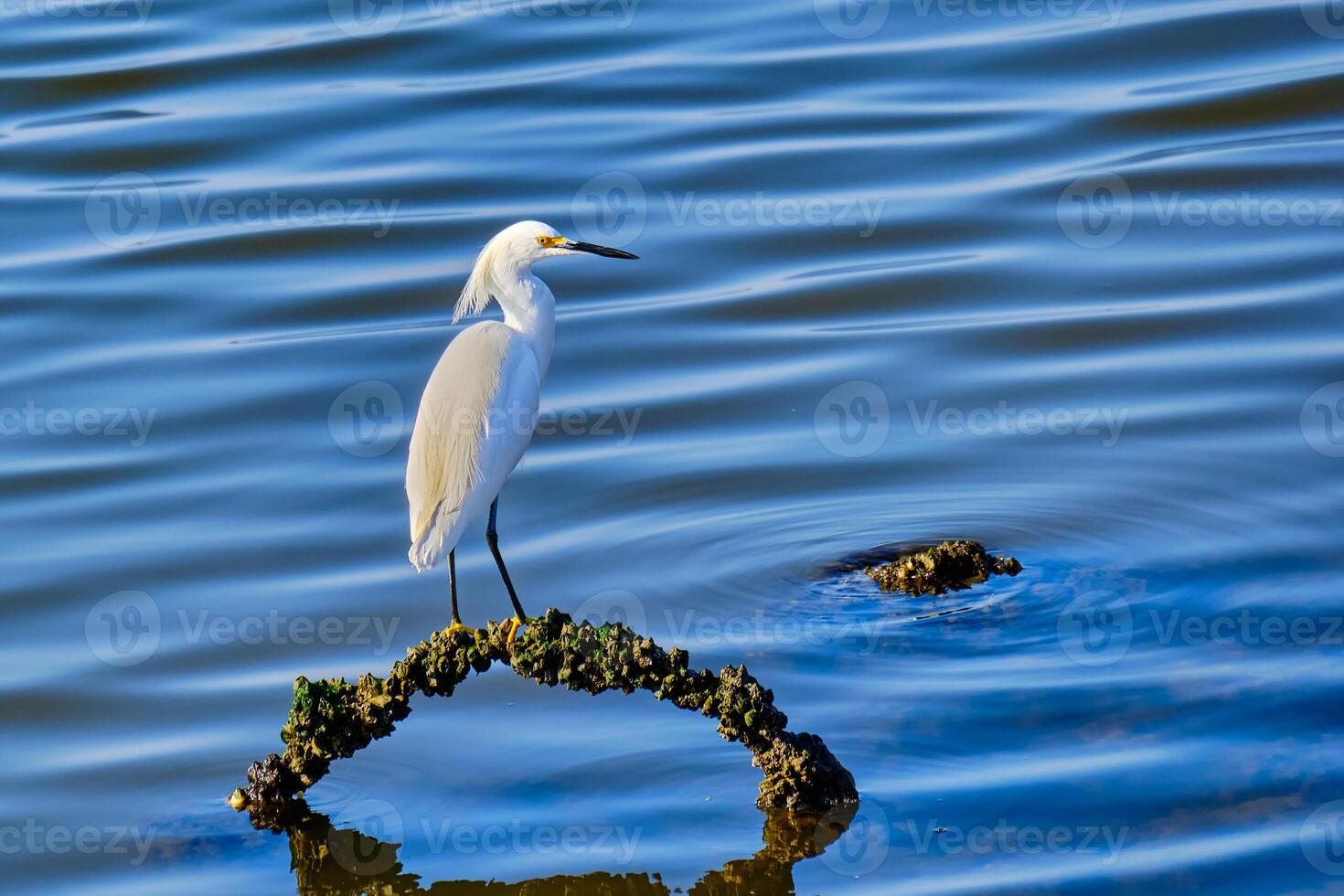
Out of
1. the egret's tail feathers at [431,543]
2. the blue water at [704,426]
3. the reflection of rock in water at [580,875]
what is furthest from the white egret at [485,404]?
the blue water at [704,426]

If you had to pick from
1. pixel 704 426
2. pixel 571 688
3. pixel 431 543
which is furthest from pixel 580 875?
pixel 704 426

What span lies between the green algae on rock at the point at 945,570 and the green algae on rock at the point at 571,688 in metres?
1.65

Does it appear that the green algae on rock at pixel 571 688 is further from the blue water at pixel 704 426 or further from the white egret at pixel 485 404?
the white egret at pixel 485 404

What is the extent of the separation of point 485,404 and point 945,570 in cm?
207

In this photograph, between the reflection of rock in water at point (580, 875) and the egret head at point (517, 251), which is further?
the egret head at point (517, 251)

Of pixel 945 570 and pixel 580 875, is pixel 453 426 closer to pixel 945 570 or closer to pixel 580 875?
pixel 580 875

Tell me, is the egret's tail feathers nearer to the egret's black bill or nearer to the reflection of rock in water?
the reflection of rock in water

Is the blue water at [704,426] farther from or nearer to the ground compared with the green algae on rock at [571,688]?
farther from the ground

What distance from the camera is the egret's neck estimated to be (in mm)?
6215

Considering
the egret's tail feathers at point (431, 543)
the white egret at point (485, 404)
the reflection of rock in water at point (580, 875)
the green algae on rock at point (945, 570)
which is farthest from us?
the green algae on rock at point (945, 570)

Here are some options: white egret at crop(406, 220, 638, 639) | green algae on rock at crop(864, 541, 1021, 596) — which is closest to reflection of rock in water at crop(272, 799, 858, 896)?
white egret at crop(406, 220, 638, 639)

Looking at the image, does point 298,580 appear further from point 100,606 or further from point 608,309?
point 608,309

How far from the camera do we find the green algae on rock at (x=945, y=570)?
6738 mm

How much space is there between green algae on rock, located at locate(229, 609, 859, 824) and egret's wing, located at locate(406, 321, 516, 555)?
785 millimetres
